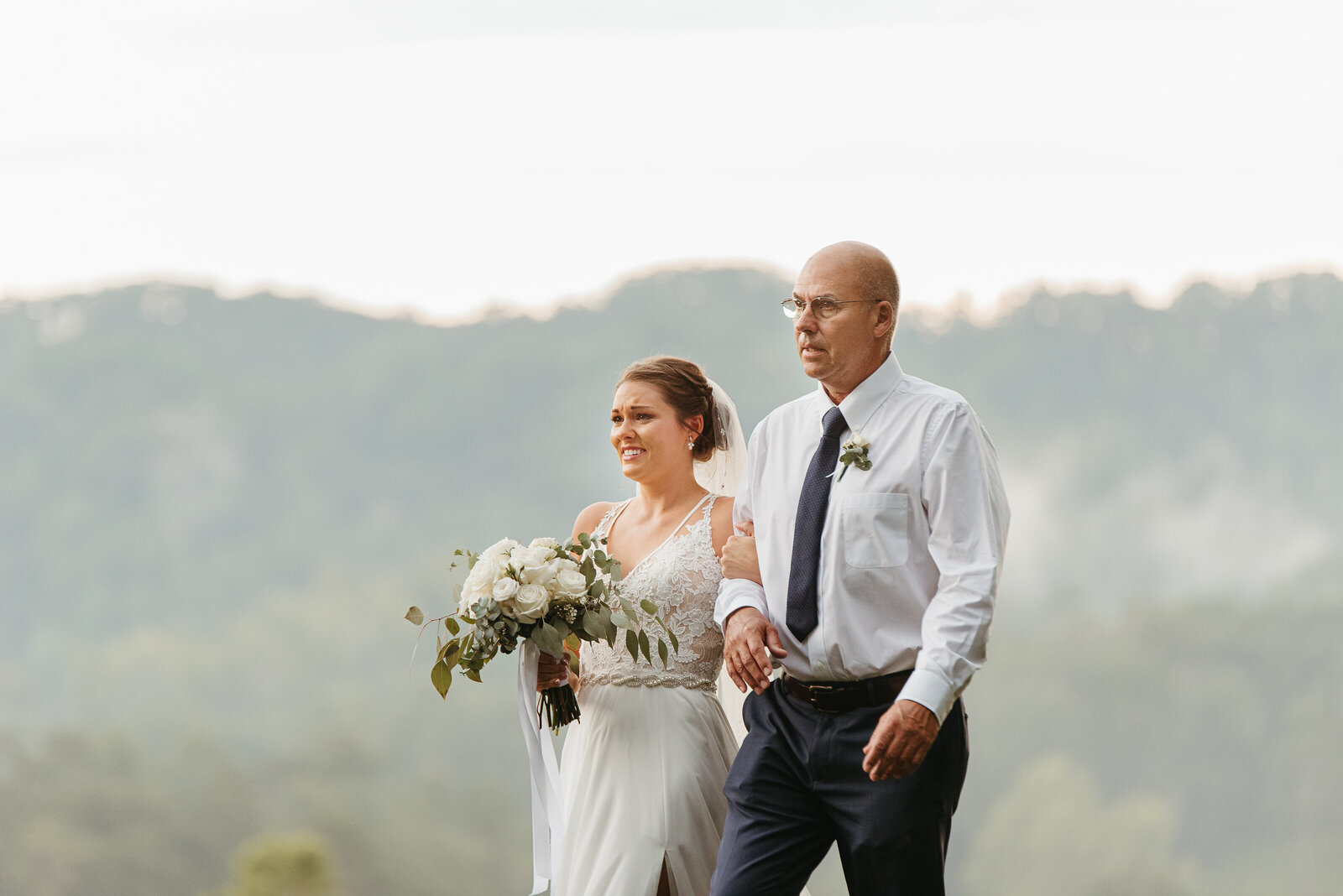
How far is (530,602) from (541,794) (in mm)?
584

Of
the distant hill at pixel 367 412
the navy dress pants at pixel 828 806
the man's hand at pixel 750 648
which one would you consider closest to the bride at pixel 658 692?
the navy dress pants at pixel 828 806

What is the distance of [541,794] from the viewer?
2.83 m

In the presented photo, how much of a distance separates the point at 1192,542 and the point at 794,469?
3.74m

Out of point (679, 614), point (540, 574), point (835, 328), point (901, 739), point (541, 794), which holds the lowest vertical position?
point (541, 794)

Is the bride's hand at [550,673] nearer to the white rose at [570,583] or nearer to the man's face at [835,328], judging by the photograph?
the white rose at [570,583]

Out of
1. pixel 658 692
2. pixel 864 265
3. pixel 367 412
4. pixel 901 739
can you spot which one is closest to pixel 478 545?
pixel 367 412

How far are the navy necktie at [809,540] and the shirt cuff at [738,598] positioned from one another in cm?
9

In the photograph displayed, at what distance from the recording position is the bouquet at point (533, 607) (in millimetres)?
2543

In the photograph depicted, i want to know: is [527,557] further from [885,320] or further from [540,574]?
[885,320]

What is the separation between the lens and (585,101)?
5.69 m

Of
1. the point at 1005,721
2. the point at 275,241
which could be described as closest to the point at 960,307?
the point at 1005,721

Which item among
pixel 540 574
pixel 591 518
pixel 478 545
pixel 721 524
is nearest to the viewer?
pixel 540 574

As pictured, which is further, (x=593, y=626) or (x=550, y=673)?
(x=550, y=673)

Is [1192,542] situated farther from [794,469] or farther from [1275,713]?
[794,469]
